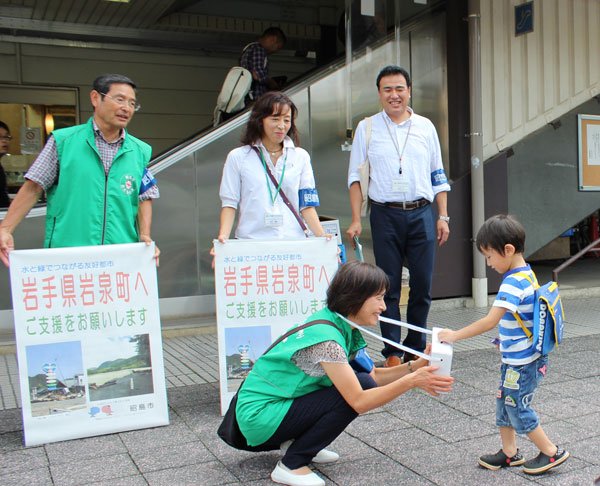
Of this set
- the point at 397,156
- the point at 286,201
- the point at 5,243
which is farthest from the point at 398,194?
the point at 5,243

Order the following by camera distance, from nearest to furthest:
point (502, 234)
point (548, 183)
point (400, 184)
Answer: point (502, 234) < point (400, 184) < point (548, 183)

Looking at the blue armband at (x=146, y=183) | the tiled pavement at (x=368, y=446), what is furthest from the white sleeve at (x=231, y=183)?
the tiled pavement at (x=368, y=446)

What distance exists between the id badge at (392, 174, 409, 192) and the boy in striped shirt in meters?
1.53

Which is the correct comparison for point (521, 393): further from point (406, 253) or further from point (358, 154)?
point (358, 154)

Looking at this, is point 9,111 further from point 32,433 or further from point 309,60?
point 32,433

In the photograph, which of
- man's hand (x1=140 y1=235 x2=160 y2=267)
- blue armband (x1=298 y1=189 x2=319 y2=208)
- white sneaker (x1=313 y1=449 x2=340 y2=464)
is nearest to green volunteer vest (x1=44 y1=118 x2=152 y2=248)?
man's hand (x1=140 y1=235 x2=160 y2=267)

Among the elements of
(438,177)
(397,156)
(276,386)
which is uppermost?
(397,156)

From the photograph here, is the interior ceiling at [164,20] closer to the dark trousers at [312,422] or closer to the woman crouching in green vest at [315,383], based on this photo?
the woman crouching in green vest at [315,383]

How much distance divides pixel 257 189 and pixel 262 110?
46 cm

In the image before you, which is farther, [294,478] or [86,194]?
[86,194]

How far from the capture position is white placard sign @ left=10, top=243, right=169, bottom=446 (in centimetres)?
355

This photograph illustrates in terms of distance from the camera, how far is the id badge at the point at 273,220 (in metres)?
4.08

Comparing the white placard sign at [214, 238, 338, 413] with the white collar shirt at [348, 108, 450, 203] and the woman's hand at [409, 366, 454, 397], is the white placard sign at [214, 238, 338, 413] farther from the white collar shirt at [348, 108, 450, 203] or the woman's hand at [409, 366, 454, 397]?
the woman's hand at [409, 366, 454, 397]

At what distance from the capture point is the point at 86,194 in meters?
3.67
